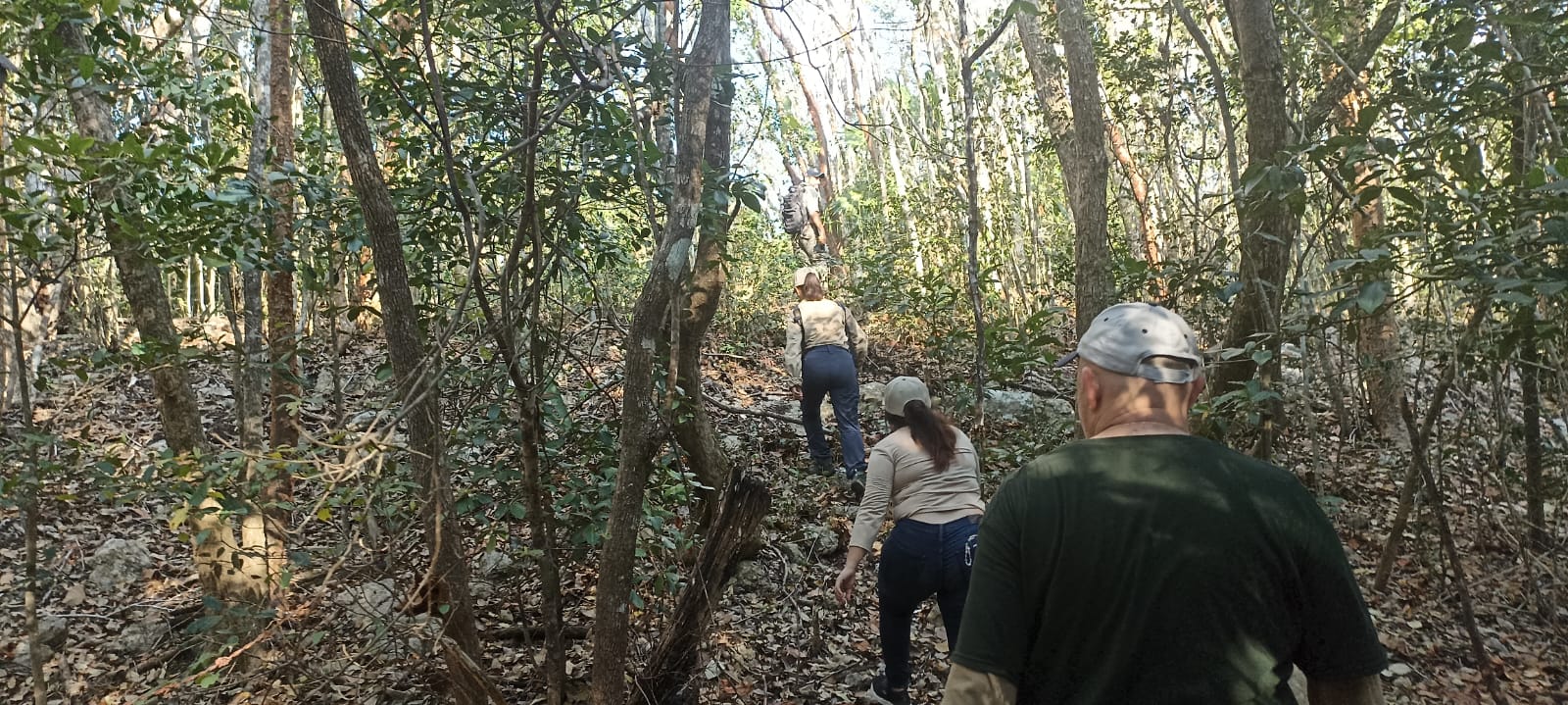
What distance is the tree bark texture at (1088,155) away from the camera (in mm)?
5812

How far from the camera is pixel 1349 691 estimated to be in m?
1.58

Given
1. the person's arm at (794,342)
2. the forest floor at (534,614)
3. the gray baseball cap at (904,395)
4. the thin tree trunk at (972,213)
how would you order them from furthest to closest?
the person's arm at (794,342), the thin tree trunk at (972,213), the gray baseball cap at (904,395), the forest floor at (534,614)

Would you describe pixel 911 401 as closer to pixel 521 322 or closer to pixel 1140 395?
pixel 521 322

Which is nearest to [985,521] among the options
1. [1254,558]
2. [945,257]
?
[1254,558]

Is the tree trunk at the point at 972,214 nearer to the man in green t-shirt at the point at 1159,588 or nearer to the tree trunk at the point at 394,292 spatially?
the tree trunk at the point at 394,292

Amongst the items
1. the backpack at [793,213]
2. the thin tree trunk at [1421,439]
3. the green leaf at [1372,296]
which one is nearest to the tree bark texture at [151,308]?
the green leaf at [1372,296]

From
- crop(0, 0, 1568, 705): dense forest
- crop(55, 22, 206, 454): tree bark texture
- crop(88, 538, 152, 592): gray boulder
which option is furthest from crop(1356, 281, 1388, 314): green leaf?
crop(88, 538, 152, 592): gray boulder

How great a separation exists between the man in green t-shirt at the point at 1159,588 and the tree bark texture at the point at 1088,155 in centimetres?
442

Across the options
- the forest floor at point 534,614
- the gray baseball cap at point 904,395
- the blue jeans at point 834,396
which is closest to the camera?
the forest floor at point 534,614

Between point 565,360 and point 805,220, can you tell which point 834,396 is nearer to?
point 565,360

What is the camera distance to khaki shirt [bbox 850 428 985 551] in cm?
407

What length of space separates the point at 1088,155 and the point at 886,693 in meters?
3.69

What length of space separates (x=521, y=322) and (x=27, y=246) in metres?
1.76

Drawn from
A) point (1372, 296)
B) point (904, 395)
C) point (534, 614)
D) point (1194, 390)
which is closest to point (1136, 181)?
point (904, 395)
